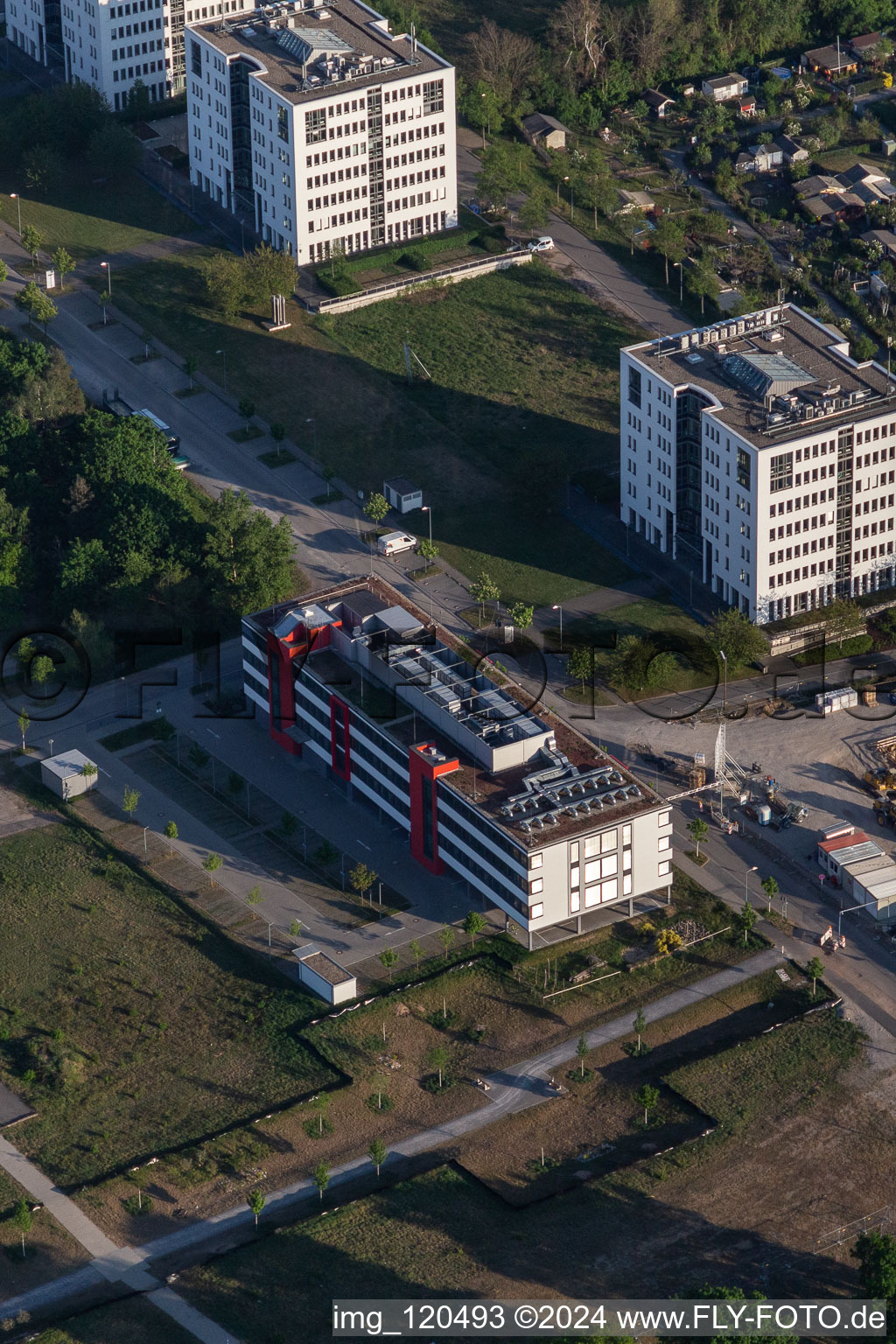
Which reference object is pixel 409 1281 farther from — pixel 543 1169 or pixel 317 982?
pixel 317 982

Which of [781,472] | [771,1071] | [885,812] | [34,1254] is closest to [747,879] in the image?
[885,812]

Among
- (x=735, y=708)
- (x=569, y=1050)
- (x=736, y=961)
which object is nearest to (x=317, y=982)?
(x=569, y=1050)

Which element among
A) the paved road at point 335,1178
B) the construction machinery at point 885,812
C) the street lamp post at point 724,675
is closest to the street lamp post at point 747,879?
the paved road at point 335,1178

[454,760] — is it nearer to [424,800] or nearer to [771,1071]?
[424,800]

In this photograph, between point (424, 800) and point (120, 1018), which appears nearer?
point (120, 1018)

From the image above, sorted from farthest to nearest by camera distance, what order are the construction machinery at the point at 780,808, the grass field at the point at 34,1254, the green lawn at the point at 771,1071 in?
1. the construction machinery at the point at 780,808
2. the green lawn at the point at 771,1071
3. the grass field at the point at 34,1254

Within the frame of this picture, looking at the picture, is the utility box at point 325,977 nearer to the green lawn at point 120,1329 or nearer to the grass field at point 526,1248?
the grass field at point 526,1248
